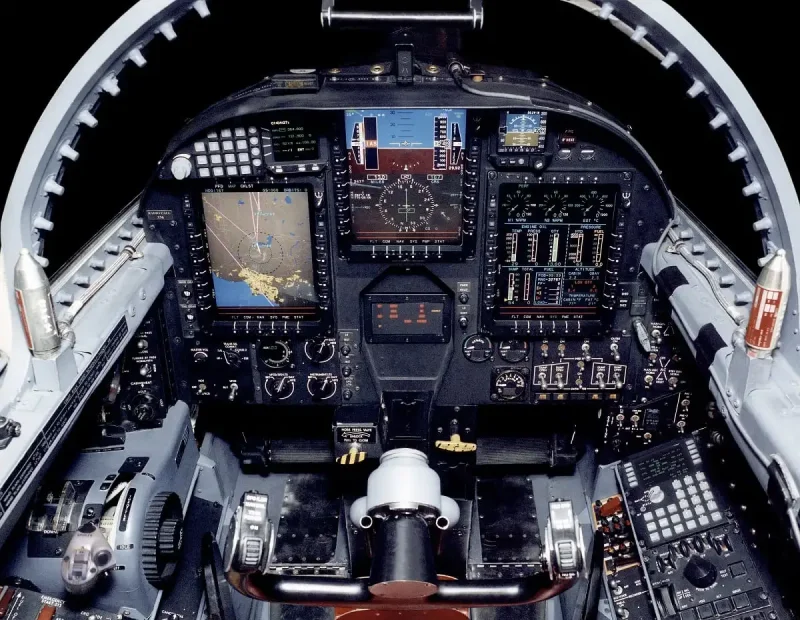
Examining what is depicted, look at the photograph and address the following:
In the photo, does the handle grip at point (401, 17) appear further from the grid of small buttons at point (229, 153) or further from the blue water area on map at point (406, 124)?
the grid of small buttons at point (229, 153)

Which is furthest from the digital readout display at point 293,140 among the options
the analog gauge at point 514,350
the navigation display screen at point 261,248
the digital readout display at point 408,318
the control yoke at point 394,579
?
the control yoke at point 394,579

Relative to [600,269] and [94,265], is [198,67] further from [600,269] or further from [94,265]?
[600,269]

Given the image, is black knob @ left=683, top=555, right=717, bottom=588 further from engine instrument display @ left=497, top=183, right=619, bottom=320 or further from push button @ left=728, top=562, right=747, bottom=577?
engine instrument display @ left=497, top=183, right=619, bottom=320

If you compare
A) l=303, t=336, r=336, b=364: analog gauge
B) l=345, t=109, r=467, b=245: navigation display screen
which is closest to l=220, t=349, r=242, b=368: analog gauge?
l=303, t=336, r=336, b=364: analog gauge

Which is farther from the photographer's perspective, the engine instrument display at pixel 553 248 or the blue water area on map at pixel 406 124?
the engine instrument display at pixel 553 248

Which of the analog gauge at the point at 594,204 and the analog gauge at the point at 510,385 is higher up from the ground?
the analog gauge at the point at 594,204

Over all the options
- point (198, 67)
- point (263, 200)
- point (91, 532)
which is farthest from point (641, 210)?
point (91, 532)

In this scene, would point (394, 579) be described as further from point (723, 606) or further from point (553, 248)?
point (553, 248)
